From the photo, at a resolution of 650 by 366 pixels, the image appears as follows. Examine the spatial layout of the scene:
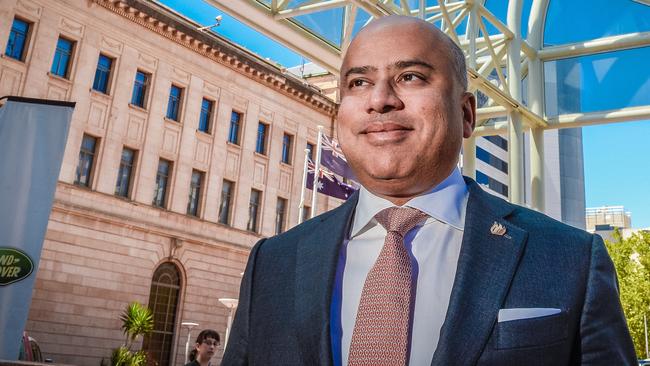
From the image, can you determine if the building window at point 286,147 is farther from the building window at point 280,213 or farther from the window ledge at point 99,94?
the window ledge at point 99,94

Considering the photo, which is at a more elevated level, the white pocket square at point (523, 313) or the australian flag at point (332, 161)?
the australian flag at point (332, 161)

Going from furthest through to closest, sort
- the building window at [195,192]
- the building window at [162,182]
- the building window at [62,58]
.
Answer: the building window at [195,192], the building window at [162,182], the building window at [62,58]

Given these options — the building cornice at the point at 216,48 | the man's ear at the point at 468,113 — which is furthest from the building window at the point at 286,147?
the man's ear at the point at 468,113

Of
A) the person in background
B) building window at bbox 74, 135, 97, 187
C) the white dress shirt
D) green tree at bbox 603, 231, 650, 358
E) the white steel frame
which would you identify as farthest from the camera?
green tree at bbox 603, 231, 650, 358

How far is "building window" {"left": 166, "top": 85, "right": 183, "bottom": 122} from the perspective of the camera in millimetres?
26172

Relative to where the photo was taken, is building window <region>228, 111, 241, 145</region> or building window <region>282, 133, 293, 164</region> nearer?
building window <region>228, 111, 241, 145</region>

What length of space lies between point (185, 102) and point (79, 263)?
8.60 m

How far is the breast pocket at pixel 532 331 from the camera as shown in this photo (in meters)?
1.08

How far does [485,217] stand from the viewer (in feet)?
4.30

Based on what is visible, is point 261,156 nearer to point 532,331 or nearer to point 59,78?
point 59,78

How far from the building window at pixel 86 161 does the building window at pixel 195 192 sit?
4.88 meters

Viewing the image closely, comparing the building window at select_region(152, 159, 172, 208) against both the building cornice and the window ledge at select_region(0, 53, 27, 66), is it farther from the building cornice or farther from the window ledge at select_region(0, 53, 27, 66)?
the window ledge at select_region(0, 53, 27, 66)

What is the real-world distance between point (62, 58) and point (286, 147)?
12279 millimetres

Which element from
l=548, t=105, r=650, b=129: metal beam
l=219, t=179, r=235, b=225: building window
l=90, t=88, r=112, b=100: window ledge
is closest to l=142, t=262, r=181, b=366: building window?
l=219, t=179, r=235, b=225: building window
